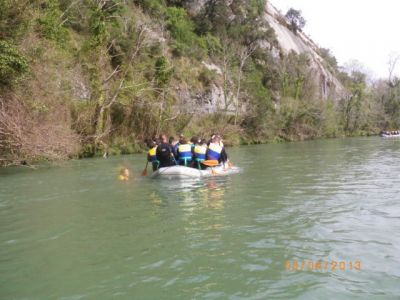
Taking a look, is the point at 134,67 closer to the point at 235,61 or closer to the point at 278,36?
the point at 235,61

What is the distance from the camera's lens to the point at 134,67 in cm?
3219

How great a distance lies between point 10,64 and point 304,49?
186 feet

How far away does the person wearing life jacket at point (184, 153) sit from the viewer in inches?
581

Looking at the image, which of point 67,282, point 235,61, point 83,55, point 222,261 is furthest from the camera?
point 235,61

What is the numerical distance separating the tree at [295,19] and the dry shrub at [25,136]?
57.1m

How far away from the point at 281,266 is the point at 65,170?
14991mm

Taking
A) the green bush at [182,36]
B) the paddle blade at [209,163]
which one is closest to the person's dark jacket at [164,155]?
the paddle blade at [209,163]

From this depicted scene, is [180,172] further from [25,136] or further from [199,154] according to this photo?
[25,136]

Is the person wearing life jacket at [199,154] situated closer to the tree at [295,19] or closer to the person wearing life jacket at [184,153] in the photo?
the person wearing life jacket at [184,153]

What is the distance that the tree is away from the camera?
68.6m

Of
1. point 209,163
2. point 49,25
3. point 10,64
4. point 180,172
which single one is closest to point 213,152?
point 209,163

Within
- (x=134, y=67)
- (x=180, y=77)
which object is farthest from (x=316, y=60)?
(x=134, y=67)

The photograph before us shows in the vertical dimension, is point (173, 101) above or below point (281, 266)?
above
